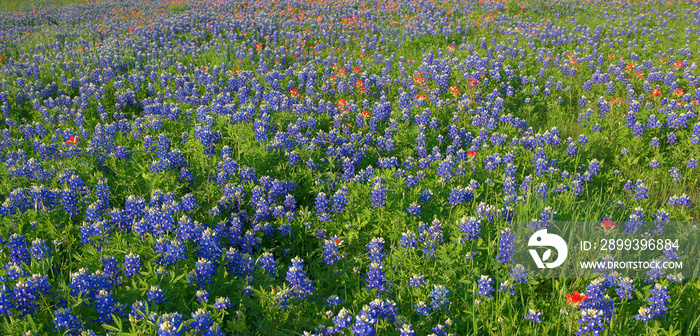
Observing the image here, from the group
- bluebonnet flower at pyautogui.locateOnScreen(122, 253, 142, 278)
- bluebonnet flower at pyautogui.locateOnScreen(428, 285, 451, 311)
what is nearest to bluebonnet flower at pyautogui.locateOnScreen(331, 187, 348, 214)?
bluebonnet flower at pyautogui.locateOnScreen(428, 285, 451, 311)

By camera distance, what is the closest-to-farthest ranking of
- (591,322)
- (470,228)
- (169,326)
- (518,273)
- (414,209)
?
(169,326), (591,322), (518,273), (470,228), (414,209)

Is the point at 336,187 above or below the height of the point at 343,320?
below

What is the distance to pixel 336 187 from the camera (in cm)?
470

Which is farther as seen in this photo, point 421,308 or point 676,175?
point 676,175

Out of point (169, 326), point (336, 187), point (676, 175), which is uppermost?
point (169, 326)

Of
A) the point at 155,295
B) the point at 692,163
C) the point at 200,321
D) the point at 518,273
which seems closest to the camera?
the point at 200,321

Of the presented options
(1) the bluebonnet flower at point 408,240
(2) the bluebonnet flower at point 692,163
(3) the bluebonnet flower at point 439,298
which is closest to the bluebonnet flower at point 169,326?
(3) the bluebonnet flower at point 439,298

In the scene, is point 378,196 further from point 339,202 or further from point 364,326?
point 364,326

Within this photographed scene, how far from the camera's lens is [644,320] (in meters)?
2.76

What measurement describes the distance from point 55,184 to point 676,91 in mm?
9110

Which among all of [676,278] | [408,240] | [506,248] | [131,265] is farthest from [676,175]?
[131,265]

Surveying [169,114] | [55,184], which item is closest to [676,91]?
[169,114]

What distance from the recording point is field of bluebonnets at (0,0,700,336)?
2941 millimetres

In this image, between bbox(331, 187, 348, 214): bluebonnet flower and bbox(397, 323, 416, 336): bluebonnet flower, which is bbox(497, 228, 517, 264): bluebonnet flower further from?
bbox(331, 187, 348, 214): bluebonnet flower
